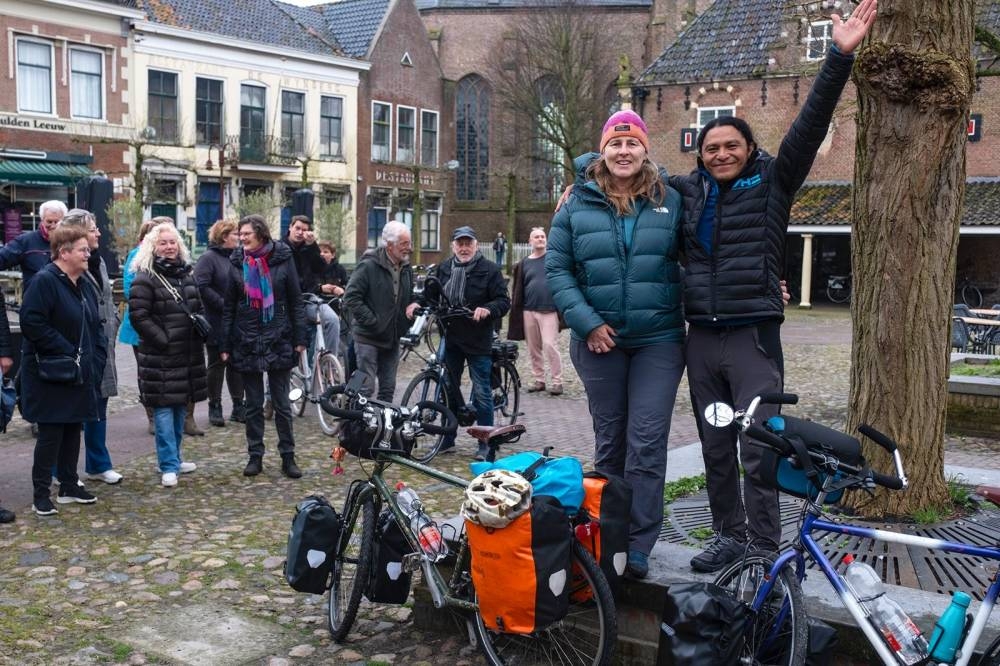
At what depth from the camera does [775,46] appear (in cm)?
3053

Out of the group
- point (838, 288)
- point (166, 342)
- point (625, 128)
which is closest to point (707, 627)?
point (625, 128)

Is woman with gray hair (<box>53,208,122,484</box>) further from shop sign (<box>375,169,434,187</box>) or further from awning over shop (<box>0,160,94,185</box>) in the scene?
shop sign (<box>375,169,434,187</box>)

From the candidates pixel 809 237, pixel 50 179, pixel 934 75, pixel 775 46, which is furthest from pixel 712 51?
pixel 934 75

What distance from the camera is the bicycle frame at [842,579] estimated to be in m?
3.13

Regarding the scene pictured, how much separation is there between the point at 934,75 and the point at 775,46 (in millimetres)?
27295

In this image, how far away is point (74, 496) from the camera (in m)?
6.83

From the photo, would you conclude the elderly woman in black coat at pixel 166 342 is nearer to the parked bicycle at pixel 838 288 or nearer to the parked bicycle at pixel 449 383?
the parked bicycle at pixel 449 383

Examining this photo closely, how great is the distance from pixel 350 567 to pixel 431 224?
3832 centimetres

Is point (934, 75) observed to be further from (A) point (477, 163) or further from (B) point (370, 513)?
(A) point (477, 163)

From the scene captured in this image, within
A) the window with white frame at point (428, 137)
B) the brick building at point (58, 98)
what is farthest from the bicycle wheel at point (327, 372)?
the window with white frame at point (428, 137)

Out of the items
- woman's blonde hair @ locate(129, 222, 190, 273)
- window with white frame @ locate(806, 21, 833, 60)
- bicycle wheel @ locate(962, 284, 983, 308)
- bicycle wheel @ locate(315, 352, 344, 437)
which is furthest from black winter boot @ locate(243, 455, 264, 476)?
bicycle wheel @ locate(962, 284, 983, 308)

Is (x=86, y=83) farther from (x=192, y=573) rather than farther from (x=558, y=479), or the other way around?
(x=558, y=479)

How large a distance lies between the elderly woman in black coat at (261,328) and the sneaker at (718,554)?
4.02 meters

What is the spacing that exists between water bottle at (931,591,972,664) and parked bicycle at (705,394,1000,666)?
0.05 ft
